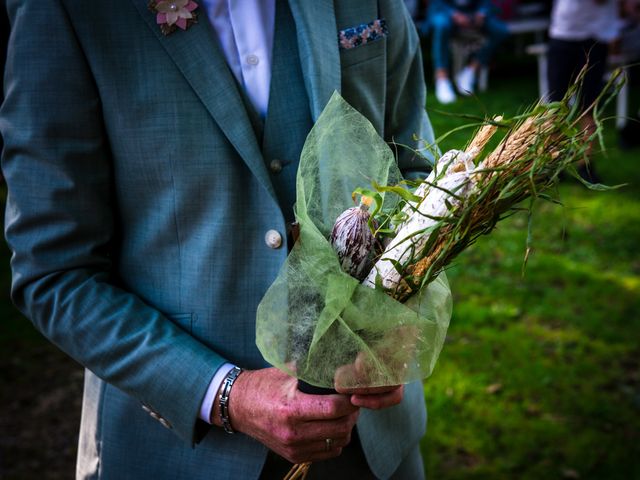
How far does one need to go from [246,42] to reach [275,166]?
0.90ft

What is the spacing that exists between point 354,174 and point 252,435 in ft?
1.88

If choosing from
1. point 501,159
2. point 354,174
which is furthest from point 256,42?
point 501,159

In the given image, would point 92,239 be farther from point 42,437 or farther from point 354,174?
point 42,437

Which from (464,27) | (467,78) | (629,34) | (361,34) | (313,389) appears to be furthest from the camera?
(464,27)

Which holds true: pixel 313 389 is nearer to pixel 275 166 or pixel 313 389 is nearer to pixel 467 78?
pixel 275 166

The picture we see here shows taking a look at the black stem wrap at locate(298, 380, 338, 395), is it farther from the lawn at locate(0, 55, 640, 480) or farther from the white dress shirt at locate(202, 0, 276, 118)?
the lawn at locate(0, 55, 640, 480)

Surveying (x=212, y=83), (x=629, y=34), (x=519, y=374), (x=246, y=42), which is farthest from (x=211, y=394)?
(x=629, y=34)

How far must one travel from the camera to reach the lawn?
322 cm

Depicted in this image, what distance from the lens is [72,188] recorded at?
4.42 ft

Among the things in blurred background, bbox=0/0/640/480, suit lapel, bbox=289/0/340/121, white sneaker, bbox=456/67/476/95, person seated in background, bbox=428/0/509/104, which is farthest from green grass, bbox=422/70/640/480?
person seated in background, bbox=428/0/509/104

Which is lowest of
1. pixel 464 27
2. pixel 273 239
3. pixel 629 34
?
pixel 464 27

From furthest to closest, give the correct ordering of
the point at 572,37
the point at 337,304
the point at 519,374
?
the point at 572,37 → the point at 519,374 → the point at 337,304

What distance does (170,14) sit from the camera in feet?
4.51

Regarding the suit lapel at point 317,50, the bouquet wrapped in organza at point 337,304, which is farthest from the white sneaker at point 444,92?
the bouquet wrapped in organza at point 337,304
